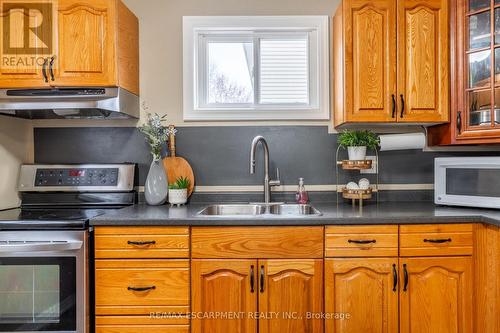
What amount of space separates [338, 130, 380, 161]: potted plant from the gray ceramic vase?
1.18m

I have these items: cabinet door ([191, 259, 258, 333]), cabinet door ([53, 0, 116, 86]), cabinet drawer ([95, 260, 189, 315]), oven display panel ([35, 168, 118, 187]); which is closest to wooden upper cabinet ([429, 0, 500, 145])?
cabinet door ([191, 259, 258, 333])

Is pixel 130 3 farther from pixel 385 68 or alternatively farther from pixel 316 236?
pixel 316 236

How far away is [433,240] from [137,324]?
1553 millimetres

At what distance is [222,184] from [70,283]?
42.5 inches

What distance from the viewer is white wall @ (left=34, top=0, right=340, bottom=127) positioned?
2.42m

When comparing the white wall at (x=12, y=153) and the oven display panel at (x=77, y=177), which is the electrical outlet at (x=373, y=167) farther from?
the white wall at (x=12, y=153)

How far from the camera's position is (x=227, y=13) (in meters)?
2.42

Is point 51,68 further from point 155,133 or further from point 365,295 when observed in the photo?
point 365,295

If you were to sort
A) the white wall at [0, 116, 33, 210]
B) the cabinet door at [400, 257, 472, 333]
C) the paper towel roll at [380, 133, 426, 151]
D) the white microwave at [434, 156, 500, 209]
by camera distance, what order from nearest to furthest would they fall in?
the cabinet door at [400, 257, 472, 333] → the white microwave at [434, 156, 500, 209] → the white wall at [0, 116, 33, 210] → the paper towel roll at [380, 133, 426, 151]

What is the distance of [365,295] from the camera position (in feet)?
5.86

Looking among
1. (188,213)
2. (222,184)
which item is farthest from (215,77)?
(188,213)

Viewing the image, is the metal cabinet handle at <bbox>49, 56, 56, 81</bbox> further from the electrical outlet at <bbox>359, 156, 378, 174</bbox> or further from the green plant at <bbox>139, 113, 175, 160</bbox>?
the electrical outlet at <bbox>359, 156, 378, 174</bbox>

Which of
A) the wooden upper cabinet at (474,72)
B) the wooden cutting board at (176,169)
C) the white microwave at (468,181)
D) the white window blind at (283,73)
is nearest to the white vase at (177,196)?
the wooden cutting board at (176,169)
